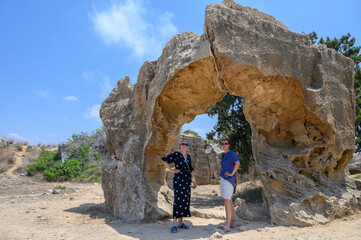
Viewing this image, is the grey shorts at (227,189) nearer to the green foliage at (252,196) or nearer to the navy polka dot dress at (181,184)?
the navy polka dot dress at (181,184)

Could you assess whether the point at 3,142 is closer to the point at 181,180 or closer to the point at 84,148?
the point at 84,148

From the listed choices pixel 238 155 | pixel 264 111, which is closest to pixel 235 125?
pixel 238 155

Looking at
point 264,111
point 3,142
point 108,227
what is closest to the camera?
point 108,227

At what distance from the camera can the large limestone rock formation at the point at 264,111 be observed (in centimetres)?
529

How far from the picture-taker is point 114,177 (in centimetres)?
680

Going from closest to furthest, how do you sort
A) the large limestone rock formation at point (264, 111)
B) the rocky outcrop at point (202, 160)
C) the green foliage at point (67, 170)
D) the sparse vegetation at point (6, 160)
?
1. the large limestone rock formation at point (264, 111)
2. the green foliage at point (67, 170)
3. the rocky outcrop at point (202, 160)
4. the sparse vegetation at point (6, 160)

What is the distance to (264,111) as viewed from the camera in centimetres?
610

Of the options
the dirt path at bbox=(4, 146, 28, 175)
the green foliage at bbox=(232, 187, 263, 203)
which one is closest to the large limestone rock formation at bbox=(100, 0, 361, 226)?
the green foliage at bbox=(232, 187, 263, 203)

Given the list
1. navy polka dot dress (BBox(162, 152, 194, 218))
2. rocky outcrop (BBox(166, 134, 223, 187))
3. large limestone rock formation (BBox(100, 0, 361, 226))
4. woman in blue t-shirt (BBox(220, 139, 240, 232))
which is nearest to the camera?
woman in blue t-shirt (BBox(220, 139, 240, 232))

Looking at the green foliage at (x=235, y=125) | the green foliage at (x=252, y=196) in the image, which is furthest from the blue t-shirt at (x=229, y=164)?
the green foliage at (x=235, y=125)

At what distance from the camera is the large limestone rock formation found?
5289 millimetres

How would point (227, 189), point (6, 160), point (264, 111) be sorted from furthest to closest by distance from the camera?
point (6, 160), point (264, 111), point (227, 189)

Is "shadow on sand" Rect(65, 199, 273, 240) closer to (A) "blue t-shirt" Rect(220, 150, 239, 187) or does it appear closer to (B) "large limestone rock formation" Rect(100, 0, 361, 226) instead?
(B) "large limestone rock formation" Rect(100, 0, 361, 226)

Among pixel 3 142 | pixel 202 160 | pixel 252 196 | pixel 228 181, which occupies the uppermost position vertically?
pixel 3 142
